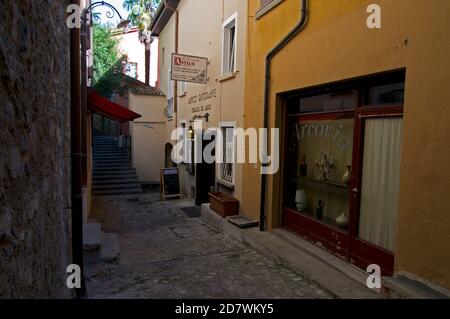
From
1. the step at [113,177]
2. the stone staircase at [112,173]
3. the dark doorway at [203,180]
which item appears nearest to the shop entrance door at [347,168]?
the dark doorway at [203,180]

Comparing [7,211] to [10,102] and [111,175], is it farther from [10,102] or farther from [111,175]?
[111,175]

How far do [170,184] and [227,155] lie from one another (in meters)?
4.38

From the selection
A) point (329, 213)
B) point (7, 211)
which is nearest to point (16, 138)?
point (7, 211)

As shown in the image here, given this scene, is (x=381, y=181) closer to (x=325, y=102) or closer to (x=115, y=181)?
(x=325, y=102)

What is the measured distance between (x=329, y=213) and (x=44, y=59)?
4.25m

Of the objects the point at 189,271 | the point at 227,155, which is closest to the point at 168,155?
the point at 227,155

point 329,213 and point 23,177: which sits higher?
point 23,177

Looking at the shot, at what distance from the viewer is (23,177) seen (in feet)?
5.66

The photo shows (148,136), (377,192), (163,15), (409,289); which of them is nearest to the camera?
(409,289)

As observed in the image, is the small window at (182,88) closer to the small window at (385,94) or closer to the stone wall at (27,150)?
the small window at (385,94)

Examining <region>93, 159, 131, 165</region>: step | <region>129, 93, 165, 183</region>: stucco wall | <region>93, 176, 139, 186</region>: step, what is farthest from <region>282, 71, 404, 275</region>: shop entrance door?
<region>93, 159, 131, 165</region>: step

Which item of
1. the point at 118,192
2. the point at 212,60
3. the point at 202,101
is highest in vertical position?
the point at 212,60

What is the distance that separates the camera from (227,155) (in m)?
8.60
